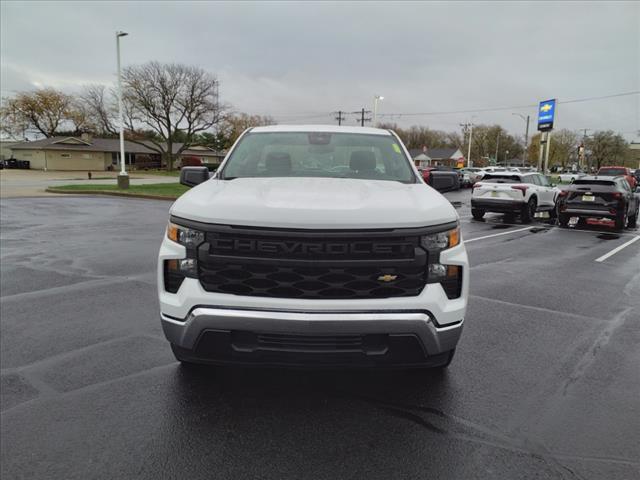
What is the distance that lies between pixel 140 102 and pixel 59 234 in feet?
148

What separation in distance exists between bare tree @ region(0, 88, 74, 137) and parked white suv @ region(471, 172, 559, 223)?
7991 cm

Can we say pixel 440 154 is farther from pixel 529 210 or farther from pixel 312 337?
pixel 312 337

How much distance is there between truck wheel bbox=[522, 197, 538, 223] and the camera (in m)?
14.5

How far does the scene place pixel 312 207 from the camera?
2.60 meters

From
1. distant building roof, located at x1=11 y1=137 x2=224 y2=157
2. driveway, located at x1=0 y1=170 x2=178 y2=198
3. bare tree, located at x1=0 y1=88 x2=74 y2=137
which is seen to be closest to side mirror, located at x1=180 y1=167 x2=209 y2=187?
driveway, located at x1=0 y1=170 x2=178 y2=198

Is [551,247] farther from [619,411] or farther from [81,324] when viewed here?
[81,324]

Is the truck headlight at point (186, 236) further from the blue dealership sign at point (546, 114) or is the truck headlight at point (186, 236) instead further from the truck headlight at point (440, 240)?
the blue dealership sign at point (546, 114)

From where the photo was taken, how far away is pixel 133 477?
92.6 inches

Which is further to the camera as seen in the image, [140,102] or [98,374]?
[140,102]

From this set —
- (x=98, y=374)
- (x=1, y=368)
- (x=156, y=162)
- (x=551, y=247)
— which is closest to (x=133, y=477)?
(x=98, y=374)

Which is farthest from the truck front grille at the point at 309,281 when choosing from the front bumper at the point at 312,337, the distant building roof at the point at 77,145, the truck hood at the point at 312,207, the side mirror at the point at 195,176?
the distant building roof at the point at 77,145

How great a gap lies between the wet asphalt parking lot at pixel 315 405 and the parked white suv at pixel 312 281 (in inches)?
19.5

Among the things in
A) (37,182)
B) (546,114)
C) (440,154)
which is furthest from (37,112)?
(440,154)

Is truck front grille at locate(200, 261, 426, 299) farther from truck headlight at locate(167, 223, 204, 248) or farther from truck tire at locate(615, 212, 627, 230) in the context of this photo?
truck tire at locate(615, 212, 627, 230)
